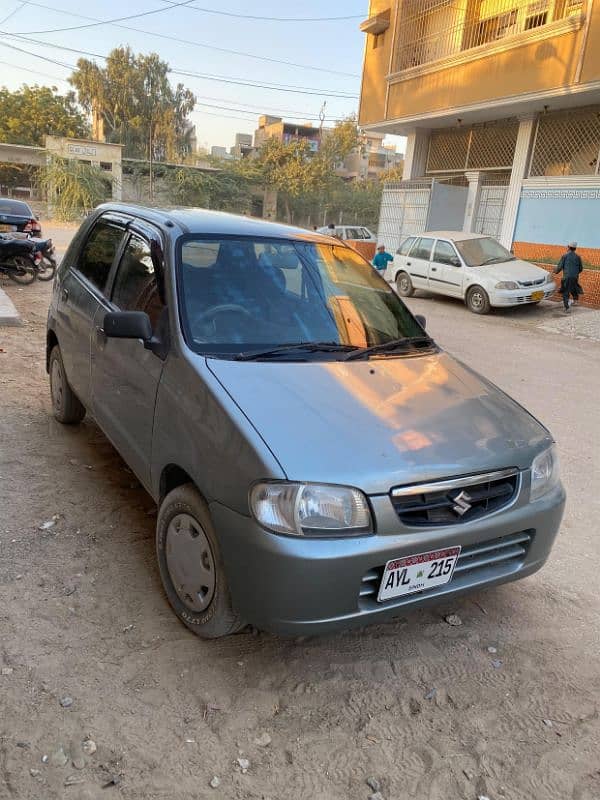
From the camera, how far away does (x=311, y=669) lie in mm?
2570

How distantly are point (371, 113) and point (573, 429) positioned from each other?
19.1 meters

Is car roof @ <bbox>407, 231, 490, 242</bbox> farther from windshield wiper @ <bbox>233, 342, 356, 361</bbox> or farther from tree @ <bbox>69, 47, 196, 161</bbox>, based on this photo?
tree @ <bbox>69, 47, 196, 161</bbox>

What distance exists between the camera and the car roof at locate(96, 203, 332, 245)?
11.2ft

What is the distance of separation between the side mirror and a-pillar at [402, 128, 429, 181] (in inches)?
804

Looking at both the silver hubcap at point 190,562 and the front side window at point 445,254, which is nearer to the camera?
the silver hubcap at point 190,562

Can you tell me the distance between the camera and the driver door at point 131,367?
3.01 metres

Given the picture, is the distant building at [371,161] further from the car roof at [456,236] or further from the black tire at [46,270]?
the black tire at [46,270]

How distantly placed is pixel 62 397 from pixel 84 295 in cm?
105

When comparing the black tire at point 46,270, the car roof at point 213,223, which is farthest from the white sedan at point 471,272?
the car roof at point 213,223

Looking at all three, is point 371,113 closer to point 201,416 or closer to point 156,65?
point 201,416

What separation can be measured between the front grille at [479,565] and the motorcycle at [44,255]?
1174 centimetres

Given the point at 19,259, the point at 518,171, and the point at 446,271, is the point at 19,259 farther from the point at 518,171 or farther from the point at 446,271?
the point at 518,171

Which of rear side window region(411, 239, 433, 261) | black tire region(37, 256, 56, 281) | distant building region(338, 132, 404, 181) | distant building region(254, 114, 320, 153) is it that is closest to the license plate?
black tire region(37, 256, 56, 281)

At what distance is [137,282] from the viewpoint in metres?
3.46
